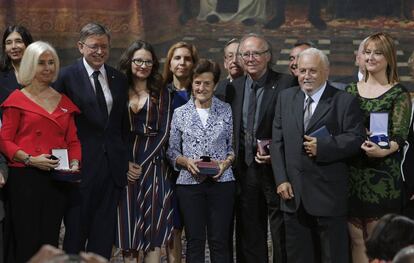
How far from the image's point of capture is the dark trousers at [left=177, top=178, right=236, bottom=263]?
669 cm

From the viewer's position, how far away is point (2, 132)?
606 centimetres

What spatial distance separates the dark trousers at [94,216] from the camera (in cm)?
639

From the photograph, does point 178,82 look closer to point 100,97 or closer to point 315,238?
point 100,97

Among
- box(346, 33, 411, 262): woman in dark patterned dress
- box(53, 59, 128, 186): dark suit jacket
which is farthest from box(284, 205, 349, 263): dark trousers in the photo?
box(53, 59, 128, 186): dark suit jacket

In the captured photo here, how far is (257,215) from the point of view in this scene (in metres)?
6.79

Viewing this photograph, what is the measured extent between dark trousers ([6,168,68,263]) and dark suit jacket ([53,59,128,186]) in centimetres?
38

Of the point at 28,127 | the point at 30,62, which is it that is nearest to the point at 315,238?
the point at 28,127

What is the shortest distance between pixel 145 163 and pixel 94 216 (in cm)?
60

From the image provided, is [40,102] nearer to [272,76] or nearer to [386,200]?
[272,76]

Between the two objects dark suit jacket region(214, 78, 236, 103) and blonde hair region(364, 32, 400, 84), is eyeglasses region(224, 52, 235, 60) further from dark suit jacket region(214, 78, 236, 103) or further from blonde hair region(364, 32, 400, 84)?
blonde hair region(364, 32, 400, 84)

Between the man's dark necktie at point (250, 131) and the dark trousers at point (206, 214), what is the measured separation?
0.26 metres

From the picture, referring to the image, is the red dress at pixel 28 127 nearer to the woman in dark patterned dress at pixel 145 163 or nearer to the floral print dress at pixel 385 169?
the woman in dark patterned dress at pixel 145 163

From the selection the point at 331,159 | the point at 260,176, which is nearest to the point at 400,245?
the point at 331,159

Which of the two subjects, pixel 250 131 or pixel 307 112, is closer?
pixel 307 112
